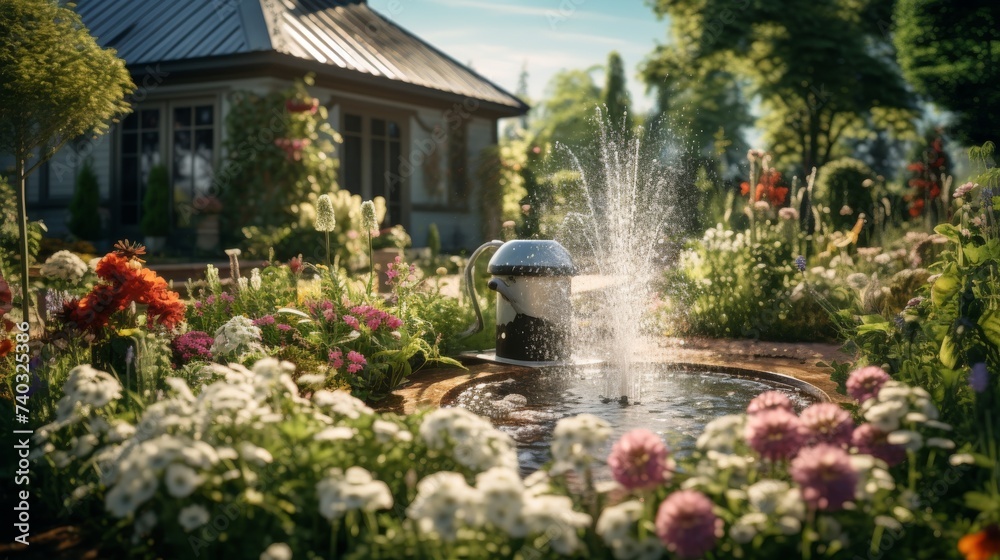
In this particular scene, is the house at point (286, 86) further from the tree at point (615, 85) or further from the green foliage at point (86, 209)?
the tree at point (615, 85)

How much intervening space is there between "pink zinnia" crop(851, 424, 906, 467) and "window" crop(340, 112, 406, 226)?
11728mm

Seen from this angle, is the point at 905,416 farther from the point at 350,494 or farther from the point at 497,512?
the point at 350,494

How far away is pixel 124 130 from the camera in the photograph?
13.1 metres

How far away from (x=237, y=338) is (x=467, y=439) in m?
2.08

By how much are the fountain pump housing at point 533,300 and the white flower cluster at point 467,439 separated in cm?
313

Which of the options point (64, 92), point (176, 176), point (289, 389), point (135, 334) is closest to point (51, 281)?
point (64, 92)

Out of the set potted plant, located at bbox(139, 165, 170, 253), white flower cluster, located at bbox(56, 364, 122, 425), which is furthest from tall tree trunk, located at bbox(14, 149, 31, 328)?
potted plant, located at bbox(139, 165, 170, 253)

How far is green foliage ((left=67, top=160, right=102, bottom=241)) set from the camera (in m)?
12.6

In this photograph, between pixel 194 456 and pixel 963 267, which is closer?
pixel 194 456

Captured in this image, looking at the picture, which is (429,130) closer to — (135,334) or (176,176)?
(176,176)

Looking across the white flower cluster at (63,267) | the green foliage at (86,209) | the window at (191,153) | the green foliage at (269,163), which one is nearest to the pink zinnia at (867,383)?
the white flower cluster at (63,267)

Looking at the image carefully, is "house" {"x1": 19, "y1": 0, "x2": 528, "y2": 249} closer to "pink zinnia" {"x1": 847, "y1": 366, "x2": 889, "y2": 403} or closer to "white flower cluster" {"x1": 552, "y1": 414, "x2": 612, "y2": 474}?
"pink zinnia" {"x1": 847, "y1": 366, "x2": 889, "y2": 403}

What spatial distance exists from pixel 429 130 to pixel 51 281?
1001cm

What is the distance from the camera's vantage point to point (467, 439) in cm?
237
